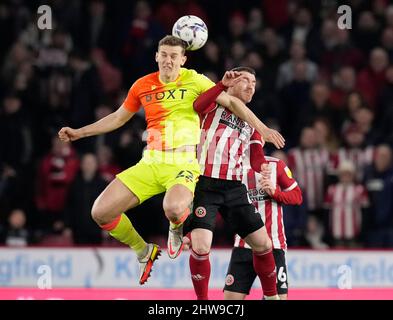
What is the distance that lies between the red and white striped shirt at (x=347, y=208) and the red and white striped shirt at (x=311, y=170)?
0.94ft

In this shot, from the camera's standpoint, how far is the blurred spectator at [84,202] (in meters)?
13.7

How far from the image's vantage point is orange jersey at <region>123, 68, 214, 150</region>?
9.20 metres

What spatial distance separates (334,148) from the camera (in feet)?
47.6

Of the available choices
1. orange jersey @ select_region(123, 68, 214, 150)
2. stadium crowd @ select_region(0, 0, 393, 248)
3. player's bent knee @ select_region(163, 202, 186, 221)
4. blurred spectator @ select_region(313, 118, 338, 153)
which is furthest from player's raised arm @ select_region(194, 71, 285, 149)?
blurred spectator @ select_region(313, 118, 338, 153)

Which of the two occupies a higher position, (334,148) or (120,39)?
(120,39)

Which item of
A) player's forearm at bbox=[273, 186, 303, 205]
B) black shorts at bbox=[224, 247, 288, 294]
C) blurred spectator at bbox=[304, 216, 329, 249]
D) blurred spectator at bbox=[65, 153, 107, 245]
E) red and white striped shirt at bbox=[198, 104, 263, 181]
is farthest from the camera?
blurred spectator at bbox=[304, 216, 329, 249]

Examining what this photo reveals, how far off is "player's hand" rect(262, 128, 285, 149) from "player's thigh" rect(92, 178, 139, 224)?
1186mm

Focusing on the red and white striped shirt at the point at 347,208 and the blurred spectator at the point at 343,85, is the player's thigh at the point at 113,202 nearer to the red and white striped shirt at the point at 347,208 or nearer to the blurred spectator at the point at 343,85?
the red and white striped shirt at the point at 347,208

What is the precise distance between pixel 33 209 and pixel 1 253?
4.18 feet

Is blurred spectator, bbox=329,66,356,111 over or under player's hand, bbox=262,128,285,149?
over

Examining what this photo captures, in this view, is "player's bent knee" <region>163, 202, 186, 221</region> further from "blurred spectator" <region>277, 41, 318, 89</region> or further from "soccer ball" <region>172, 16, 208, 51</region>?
"blurred spectator" <region>277, 41, 318, 89</region>

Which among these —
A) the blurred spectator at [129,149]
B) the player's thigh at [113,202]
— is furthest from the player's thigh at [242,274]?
the blurred spectator at [129,149]
